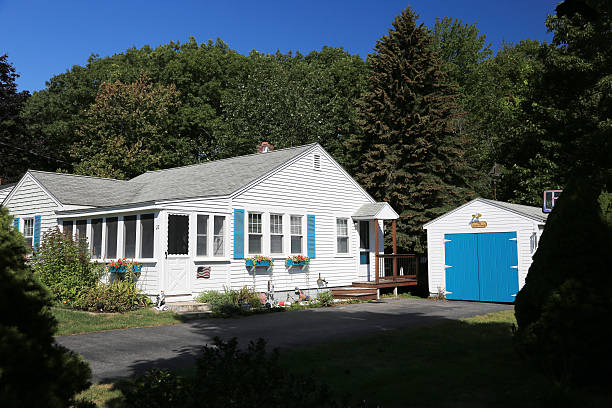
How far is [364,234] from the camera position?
73.6 ft

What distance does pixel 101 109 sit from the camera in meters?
35.5

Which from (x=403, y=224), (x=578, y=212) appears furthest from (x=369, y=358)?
(x=403, y=224)

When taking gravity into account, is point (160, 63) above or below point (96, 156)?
above

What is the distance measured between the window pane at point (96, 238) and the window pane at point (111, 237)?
50cm

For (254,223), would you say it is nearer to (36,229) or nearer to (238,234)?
(238,234)

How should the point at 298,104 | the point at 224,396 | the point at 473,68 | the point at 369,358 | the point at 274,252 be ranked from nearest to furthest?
the point at 224,396, the point at 369,358, the point at 274,252, the point at 298,104, the point at 473,68

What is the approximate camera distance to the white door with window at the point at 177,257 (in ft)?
50.6

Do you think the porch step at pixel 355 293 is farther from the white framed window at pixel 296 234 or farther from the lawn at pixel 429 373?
the lawn at pixel 429 373

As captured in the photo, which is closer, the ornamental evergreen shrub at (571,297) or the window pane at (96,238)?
the ornamental evergreen shrub at (571,297)

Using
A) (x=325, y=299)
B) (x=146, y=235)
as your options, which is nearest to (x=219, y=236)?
(x=146, y=235)

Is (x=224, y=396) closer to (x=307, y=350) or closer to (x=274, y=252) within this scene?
(x=307, y=350)

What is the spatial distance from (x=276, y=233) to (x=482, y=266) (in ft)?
25.2

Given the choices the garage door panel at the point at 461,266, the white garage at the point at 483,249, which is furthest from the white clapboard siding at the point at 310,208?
the garage door panel at the point at 461,266

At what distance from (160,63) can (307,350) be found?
135ft
